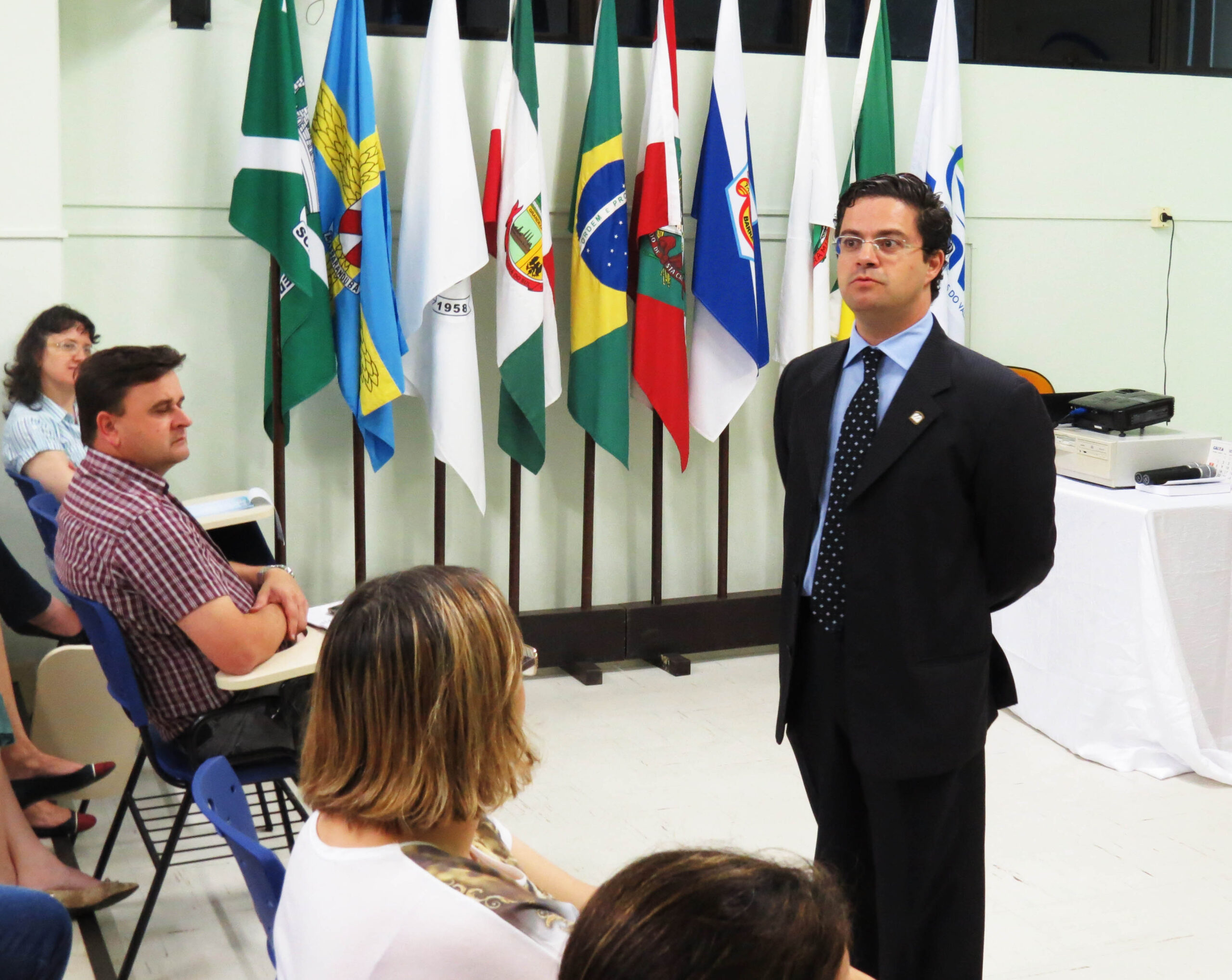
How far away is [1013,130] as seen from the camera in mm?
4875

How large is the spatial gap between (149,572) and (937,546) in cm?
138

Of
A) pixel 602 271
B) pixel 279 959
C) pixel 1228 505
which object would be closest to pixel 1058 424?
pixel 1228 505

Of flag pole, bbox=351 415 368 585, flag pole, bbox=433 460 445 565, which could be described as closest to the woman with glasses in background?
flag pole, bbox=351 415 368 585

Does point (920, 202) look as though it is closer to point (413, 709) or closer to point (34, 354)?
point (413, 709)

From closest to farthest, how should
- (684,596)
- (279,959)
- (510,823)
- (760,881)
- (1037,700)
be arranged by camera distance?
(760,881) < (279,959) < (510,823) < (1037,700) < (684,596)

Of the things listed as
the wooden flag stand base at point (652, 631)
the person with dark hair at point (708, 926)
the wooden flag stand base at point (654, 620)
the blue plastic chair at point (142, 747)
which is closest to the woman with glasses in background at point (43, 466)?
the blue plastic chair at point (142, 747)

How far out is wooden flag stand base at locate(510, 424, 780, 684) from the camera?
14.4ft

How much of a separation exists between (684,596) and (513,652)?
3.38m

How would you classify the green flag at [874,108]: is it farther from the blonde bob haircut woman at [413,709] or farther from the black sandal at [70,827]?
the blonde bob haircut woman at [413,709]

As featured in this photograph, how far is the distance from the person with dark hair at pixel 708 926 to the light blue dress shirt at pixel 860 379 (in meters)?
1.20

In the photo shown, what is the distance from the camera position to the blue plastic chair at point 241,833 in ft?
4.98

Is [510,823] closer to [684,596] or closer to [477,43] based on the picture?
[684,596]

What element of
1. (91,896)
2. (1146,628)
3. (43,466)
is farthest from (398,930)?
(1146,628)

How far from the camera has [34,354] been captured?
10.6 feet
